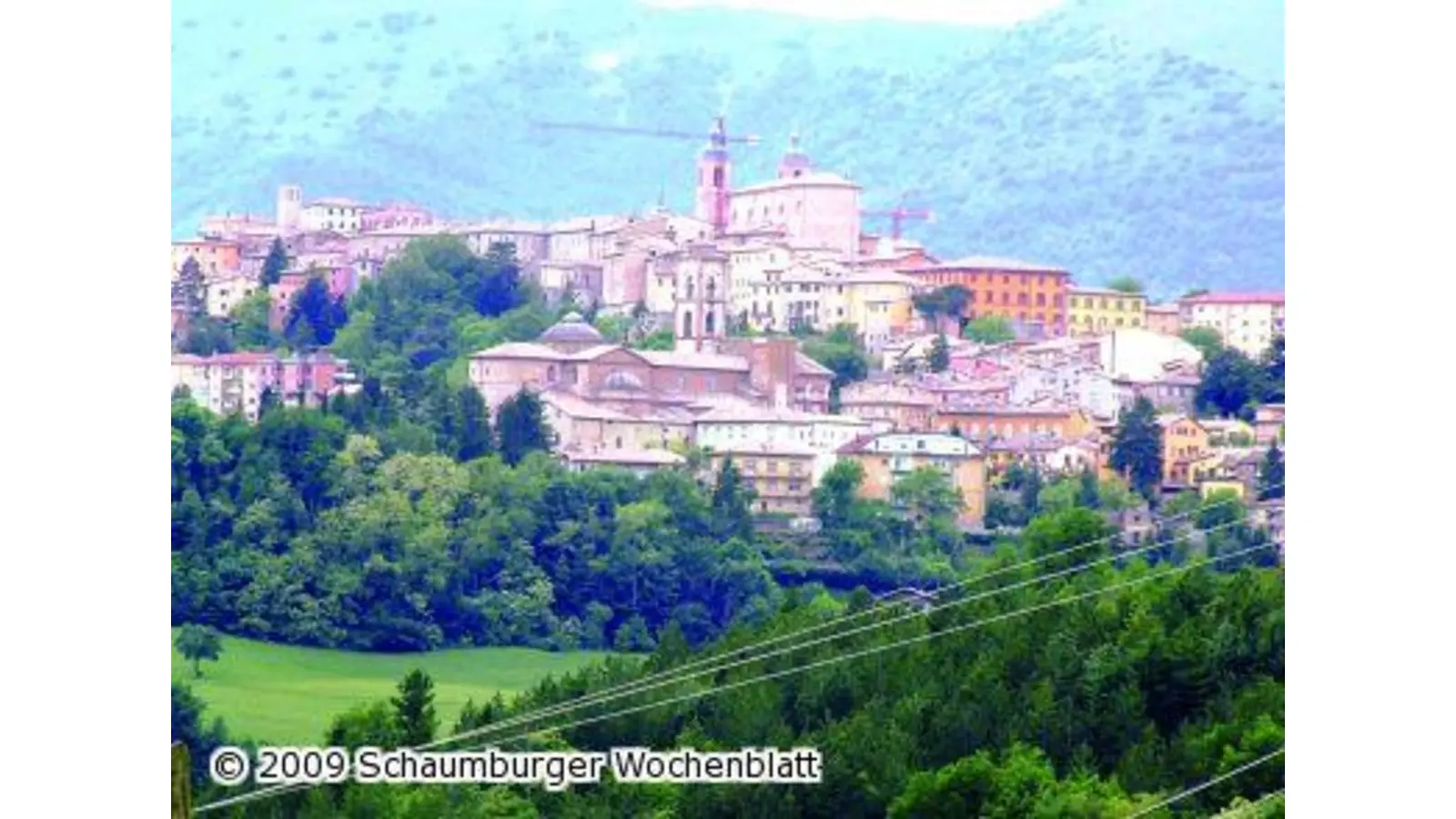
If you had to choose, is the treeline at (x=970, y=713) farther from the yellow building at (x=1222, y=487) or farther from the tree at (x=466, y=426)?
the tree at (x=466, y=426)

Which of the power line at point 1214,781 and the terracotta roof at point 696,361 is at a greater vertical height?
the terracotta roof at point 696,361

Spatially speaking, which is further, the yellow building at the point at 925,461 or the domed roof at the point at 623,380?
the domed roof at the point at 623,380

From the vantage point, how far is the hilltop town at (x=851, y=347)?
13695 mm

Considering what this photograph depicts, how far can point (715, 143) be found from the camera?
1354 cm

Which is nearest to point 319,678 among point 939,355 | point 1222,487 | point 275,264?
point 275,264

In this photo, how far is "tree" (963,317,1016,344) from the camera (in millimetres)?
13695

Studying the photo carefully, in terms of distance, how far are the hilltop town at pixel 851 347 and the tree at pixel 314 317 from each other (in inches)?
21.6

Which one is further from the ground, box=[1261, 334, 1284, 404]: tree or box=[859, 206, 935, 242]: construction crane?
box=[859, 206, 935, 242]: construction crane

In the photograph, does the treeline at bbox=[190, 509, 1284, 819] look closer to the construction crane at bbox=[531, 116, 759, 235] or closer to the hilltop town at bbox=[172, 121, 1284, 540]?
the hilltop town at bbox=[172, 121, 1284, 540]

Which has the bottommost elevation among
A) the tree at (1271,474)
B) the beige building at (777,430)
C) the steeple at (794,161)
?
the tree at (1271,474)

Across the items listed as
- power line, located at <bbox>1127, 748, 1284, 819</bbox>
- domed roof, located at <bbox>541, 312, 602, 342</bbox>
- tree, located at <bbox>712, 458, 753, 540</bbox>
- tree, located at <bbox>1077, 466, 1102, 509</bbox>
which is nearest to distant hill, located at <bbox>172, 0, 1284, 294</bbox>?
domed roof, located at <bbox>541, 312, 602, 342</bbox>

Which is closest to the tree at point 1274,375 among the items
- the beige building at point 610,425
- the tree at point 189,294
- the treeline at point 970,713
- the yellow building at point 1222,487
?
the yellow building at point 1222,487

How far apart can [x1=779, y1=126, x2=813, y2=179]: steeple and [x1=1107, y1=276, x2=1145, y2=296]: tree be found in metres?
1.15
